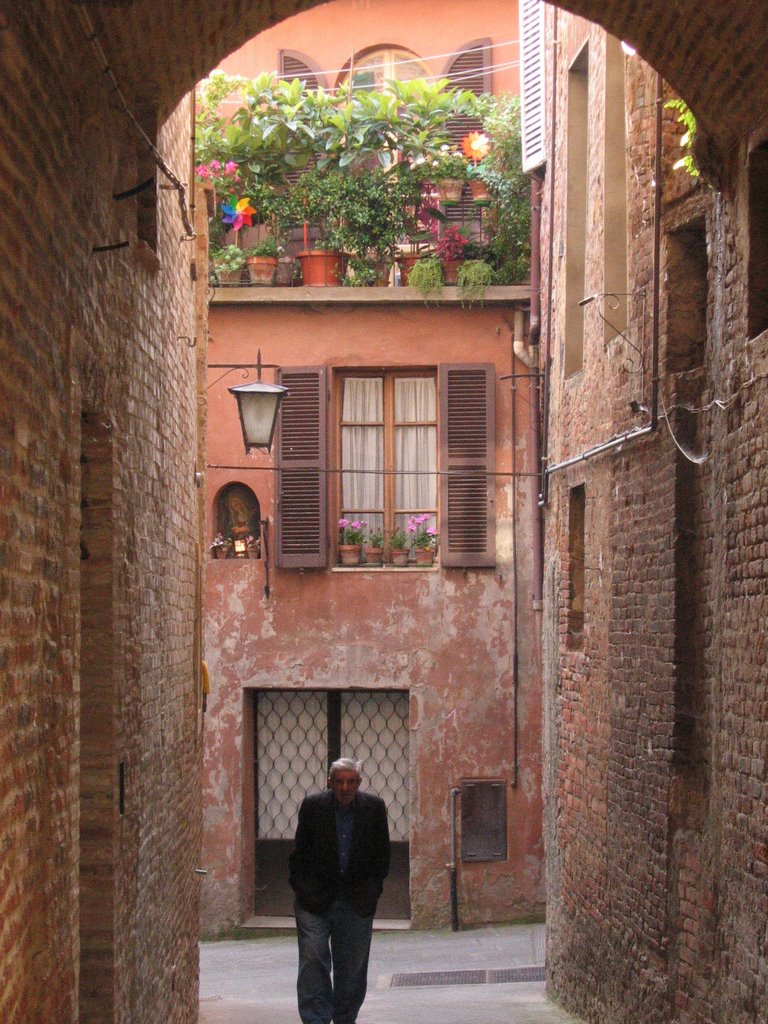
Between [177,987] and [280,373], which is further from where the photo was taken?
[280,373]

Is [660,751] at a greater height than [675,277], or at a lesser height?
lesser

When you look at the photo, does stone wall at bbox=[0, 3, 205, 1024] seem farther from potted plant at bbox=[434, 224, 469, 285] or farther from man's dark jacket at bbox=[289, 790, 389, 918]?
potted plant at bbox=[434, 224, 469, 285]

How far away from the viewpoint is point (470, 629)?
49.3 feet

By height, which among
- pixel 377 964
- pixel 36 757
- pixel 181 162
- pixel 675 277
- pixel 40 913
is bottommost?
pixel 377 964

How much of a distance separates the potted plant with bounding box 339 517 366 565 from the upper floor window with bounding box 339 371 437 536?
17 centimetres

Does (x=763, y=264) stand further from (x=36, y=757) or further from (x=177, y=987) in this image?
(x=177, y=987)

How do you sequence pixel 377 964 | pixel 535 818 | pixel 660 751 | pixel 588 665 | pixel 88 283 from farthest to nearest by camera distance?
pixel 535 818
pixel 377 964
pixel 588 665
pixel 660 751
pixel 88 283

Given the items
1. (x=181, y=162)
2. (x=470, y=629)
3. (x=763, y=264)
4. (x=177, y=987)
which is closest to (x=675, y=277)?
(x=763, y=264)

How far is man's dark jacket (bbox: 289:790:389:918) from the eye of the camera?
8508mm

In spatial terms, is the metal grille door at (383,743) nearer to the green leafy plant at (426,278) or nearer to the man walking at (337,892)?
the green leafy plant at (426,278)

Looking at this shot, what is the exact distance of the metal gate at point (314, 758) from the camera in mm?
15133

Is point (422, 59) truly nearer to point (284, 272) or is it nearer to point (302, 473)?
point (284, 272)

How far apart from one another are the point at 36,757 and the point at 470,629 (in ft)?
35.0

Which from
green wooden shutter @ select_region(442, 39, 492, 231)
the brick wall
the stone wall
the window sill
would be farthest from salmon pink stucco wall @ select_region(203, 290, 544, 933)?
the stone wall
